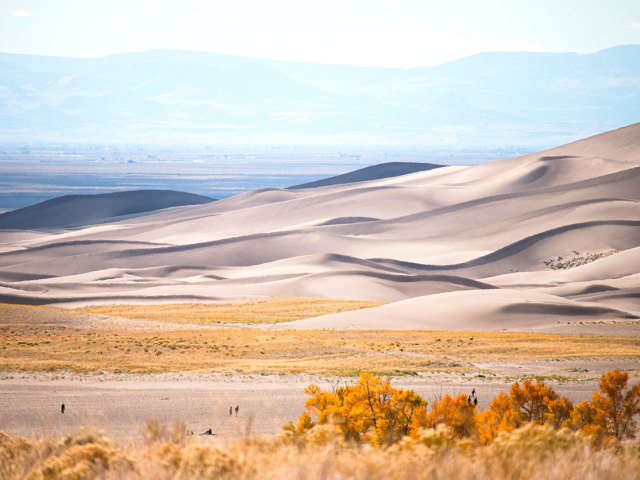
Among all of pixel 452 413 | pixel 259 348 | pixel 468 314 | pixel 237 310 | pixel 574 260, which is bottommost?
pixel 237 310

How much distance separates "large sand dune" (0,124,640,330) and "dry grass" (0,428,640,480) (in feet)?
121

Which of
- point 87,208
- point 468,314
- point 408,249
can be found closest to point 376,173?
point 87,208

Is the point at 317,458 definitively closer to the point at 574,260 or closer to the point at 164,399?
the point at 164,399

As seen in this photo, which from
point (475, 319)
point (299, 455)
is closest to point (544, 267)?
point (475, 319)

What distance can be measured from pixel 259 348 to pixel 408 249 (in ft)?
250

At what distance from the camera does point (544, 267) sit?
8950cm

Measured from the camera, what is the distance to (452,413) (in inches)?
476

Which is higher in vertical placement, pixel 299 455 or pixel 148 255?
pixel 299 455

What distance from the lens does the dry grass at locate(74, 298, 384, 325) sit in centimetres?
4925

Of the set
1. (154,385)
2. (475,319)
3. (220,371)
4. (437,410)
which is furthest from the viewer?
(475,319)

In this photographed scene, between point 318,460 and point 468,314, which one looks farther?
point 468,314

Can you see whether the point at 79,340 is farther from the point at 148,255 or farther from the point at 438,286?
the point at 148,255

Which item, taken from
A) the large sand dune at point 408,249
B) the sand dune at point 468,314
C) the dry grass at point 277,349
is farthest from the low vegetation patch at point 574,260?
the dry grass at point 277,349

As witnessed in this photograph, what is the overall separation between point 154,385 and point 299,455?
1543 cm
